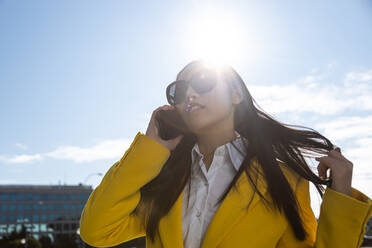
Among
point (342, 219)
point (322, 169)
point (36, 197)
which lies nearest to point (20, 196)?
point (36, 197)

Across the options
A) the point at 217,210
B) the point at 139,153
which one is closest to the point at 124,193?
the point at 139,153

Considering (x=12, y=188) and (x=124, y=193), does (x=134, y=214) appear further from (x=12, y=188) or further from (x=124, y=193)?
(x=12, y=188)

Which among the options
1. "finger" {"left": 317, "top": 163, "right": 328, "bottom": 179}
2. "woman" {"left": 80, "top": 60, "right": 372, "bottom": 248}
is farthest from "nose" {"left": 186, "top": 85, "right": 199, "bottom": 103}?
"finger" {"left": 317, "top": 163, "right": 328, "bottom": 179}

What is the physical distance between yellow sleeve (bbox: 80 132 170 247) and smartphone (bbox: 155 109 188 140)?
17 centimetres

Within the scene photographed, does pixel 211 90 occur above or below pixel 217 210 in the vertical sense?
above

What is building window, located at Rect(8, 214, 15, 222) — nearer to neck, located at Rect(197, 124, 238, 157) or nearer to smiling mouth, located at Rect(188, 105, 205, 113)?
neck, located at Rect(197, 124, 238, 157)

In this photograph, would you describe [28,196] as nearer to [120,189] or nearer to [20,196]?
[20,196]

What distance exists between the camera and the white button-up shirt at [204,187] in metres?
2.07

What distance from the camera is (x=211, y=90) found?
222 cm

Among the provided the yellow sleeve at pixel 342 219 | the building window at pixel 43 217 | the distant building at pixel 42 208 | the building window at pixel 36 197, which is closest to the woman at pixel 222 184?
the yellow sleeve at pixel 342 219

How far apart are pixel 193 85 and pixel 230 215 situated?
78 centimetres

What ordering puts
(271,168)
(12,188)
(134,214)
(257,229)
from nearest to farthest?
(257,229) → (271,168) → (134,214) → (12,188)

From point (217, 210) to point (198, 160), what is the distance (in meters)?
0.48

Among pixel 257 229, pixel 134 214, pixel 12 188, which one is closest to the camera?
pixel 257 229
